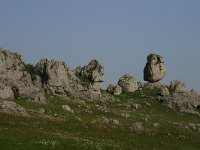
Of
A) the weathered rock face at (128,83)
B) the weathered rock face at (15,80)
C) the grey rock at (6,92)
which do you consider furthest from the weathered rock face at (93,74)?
the grey rock at (6,92)

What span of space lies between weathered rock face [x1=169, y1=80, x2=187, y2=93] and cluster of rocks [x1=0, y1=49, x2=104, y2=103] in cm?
2130

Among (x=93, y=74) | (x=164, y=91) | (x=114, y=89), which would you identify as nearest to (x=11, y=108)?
(x=93, y=74)

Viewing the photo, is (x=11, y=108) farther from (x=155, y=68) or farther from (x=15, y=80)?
(x=155, y=68)

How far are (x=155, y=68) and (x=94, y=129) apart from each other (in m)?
65.1

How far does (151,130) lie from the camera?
215ft

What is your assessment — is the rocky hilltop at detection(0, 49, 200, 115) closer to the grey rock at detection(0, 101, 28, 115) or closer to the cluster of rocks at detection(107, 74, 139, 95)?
the cluster of rocks at detection(107, 74, 139, 95)

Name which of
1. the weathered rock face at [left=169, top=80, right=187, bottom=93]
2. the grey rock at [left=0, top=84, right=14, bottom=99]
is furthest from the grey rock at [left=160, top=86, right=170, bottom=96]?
the grey rock at [left=0, top=84, right=14, bottom=99]

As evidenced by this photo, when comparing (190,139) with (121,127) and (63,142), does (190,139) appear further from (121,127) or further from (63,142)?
(63,142)

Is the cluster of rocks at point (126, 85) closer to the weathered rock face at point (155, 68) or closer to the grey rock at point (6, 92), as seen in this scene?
the weathered rock face at point (155, 68)

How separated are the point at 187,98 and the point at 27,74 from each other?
35551mm

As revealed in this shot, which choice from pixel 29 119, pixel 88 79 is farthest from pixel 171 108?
pixel 29 119

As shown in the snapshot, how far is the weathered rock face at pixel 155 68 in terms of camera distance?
12056 cm

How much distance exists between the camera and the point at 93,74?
336ft

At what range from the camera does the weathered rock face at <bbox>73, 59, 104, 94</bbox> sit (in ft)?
332
